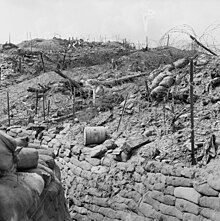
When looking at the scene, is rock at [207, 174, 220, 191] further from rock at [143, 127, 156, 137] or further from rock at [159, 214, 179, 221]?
rock at [143, 127, 156, 137]

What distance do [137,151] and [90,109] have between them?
313 cm

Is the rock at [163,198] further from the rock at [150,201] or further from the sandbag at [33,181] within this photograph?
the sandbag at [33,181]

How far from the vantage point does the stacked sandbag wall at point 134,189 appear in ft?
17.8

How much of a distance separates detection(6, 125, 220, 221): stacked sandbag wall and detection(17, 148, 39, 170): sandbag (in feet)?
7.35

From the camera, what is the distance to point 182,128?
276 inches

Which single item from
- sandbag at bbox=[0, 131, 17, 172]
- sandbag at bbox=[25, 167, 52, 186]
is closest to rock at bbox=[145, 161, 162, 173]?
sandbag at bbox=[25, 167, 52, 186]

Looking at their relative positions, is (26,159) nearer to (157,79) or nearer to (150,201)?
(150,201)

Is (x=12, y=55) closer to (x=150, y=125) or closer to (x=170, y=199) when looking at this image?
(x=150, y=125)

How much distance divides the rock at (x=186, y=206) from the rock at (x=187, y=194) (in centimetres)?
6

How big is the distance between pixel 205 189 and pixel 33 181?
2477mm

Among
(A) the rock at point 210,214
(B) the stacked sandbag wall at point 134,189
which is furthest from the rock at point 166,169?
(A) the rock at point 210,214

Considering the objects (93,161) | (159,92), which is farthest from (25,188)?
(159,92)

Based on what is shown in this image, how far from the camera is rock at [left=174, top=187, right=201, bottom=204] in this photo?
17.8ft

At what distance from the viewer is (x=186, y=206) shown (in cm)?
554
